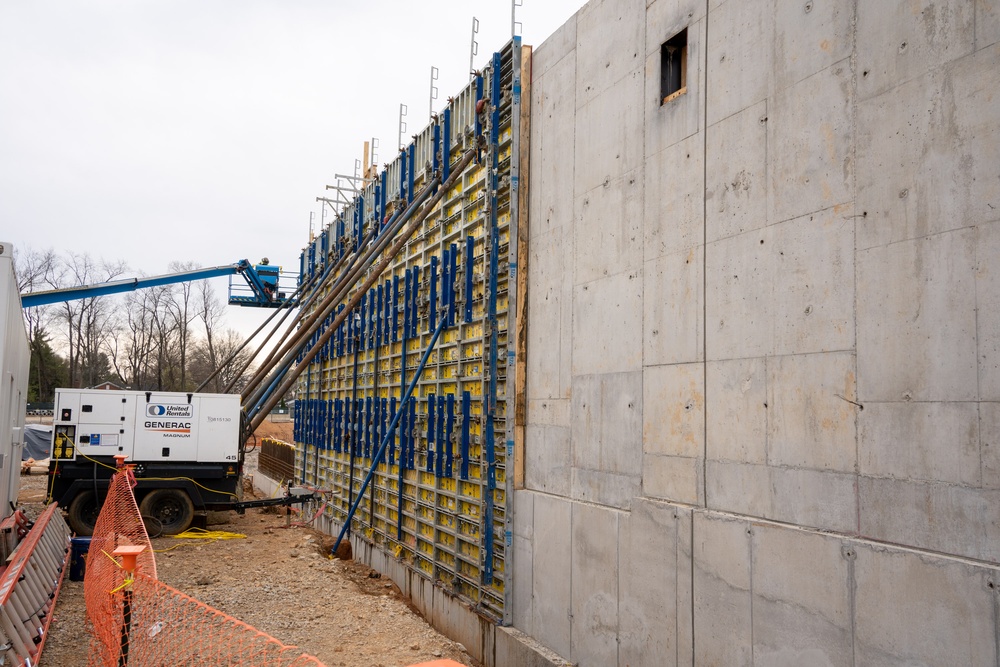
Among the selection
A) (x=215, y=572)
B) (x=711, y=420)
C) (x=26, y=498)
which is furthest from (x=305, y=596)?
(x=26, y=498)

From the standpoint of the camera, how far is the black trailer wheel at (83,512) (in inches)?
555

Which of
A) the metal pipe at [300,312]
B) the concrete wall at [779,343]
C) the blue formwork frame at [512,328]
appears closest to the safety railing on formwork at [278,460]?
the metal pipe at [300,312]

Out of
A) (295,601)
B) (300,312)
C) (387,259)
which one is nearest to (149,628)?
(295,601)

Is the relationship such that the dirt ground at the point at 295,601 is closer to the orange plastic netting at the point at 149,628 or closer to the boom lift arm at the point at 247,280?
the orange plastic netting at the point at 149,628

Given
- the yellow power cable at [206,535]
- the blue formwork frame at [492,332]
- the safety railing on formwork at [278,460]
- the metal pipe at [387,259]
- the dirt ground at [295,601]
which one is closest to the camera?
the dirt ground at [295,601]

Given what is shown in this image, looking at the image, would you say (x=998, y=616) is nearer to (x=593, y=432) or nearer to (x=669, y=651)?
(x=669, y=651)

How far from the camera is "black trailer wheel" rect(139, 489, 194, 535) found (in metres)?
14.6

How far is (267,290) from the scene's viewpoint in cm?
2525

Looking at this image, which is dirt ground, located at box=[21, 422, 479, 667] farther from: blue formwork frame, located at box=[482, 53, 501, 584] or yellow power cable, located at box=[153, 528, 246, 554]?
blue formwork frame, located at box=[482, 53, 501, 584]

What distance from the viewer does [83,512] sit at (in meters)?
14.2

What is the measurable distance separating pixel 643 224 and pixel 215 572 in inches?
351

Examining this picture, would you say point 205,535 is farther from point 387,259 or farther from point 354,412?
point 387,259

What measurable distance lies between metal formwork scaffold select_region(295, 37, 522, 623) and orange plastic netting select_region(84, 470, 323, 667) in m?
2.84

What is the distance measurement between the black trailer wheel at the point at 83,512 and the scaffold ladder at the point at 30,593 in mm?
2498
